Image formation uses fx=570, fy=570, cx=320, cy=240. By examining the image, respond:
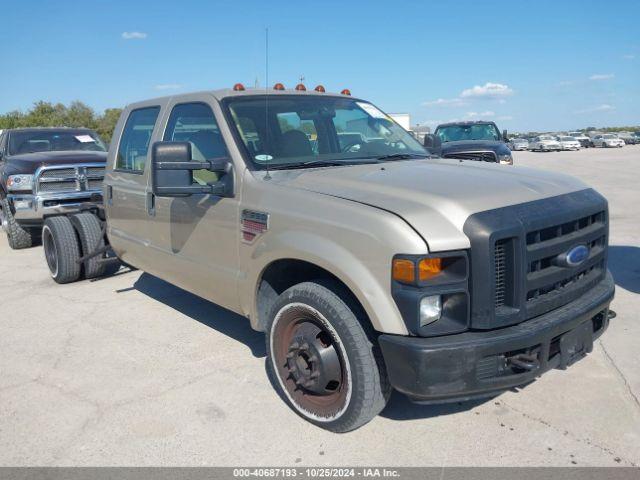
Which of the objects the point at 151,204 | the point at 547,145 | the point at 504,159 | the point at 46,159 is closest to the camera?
the point at 151,204

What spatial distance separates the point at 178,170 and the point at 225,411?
151cm

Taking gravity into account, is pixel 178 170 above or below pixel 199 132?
below

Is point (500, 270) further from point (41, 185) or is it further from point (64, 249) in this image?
point (41, 185)

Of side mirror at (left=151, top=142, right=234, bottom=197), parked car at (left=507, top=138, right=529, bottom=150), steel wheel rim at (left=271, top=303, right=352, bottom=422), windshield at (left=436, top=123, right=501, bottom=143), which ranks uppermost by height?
parked car at (left=507, top=138, right=529, bottom=150)

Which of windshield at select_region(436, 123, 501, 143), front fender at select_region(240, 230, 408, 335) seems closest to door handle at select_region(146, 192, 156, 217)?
front fender at select_region(240, 230, 408, 335)

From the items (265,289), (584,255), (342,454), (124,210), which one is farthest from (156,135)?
(584,255)

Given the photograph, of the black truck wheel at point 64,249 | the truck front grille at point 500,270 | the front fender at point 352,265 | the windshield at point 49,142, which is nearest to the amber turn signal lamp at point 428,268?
the front fender at point 352,265

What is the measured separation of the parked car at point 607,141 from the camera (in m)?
52.5

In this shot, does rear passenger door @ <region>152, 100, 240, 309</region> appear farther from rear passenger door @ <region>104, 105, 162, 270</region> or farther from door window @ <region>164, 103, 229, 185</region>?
rear passenger door @ <region>104, 105, 162, 270</region>

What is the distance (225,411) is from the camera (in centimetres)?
352

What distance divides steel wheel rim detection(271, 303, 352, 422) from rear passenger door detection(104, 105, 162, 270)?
1.87m

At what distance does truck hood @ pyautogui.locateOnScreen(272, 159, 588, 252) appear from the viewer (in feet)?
8.77

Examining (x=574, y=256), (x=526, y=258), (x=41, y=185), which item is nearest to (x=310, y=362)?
(x=526, y=258)

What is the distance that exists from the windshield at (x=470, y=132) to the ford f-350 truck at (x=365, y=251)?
9.45 m
